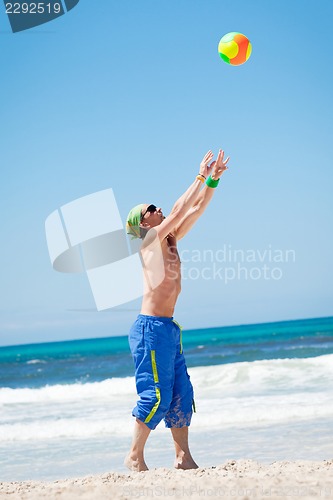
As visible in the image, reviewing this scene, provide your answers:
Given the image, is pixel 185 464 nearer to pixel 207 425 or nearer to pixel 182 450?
pixel 182 450

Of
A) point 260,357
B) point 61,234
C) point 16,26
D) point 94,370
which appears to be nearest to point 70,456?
point 61,234

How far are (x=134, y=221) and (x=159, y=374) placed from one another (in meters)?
1.13

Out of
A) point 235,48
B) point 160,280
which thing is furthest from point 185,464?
point 235,48

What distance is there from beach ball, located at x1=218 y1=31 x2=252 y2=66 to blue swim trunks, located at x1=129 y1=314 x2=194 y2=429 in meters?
2.84

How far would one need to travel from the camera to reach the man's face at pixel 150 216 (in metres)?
4.60

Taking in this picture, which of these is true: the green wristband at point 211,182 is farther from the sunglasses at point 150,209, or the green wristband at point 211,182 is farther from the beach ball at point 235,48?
the beach ball at point 235,48

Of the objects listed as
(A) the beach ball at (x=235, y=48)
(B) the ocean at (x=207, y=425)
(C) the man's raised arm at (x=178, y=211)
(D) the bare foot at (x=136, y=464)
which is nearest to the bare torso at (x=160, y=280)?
(C) the man's raised arm at (x=178, y=211)

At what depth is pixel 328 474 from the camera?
3754 mm

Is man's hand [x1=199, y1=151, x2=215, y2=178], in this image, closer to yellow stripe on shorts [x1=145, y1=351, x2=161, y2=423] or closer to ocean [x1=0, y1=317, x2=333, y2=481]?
yellow stripe on shorts [x1=145, y1=351, x2=161, y2=423]

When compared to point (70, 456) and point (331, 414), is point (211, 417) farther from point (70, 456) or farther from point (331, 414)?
point (70, 456)

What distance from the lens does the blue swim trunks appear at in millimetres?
4297

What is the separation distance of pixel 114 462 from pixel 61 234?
5.16 metres

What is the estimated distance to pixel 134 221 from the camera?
15.2 ft

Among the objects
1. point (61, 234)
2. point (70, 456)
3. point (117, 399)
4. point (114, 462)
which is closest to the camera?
point (114, 462)
